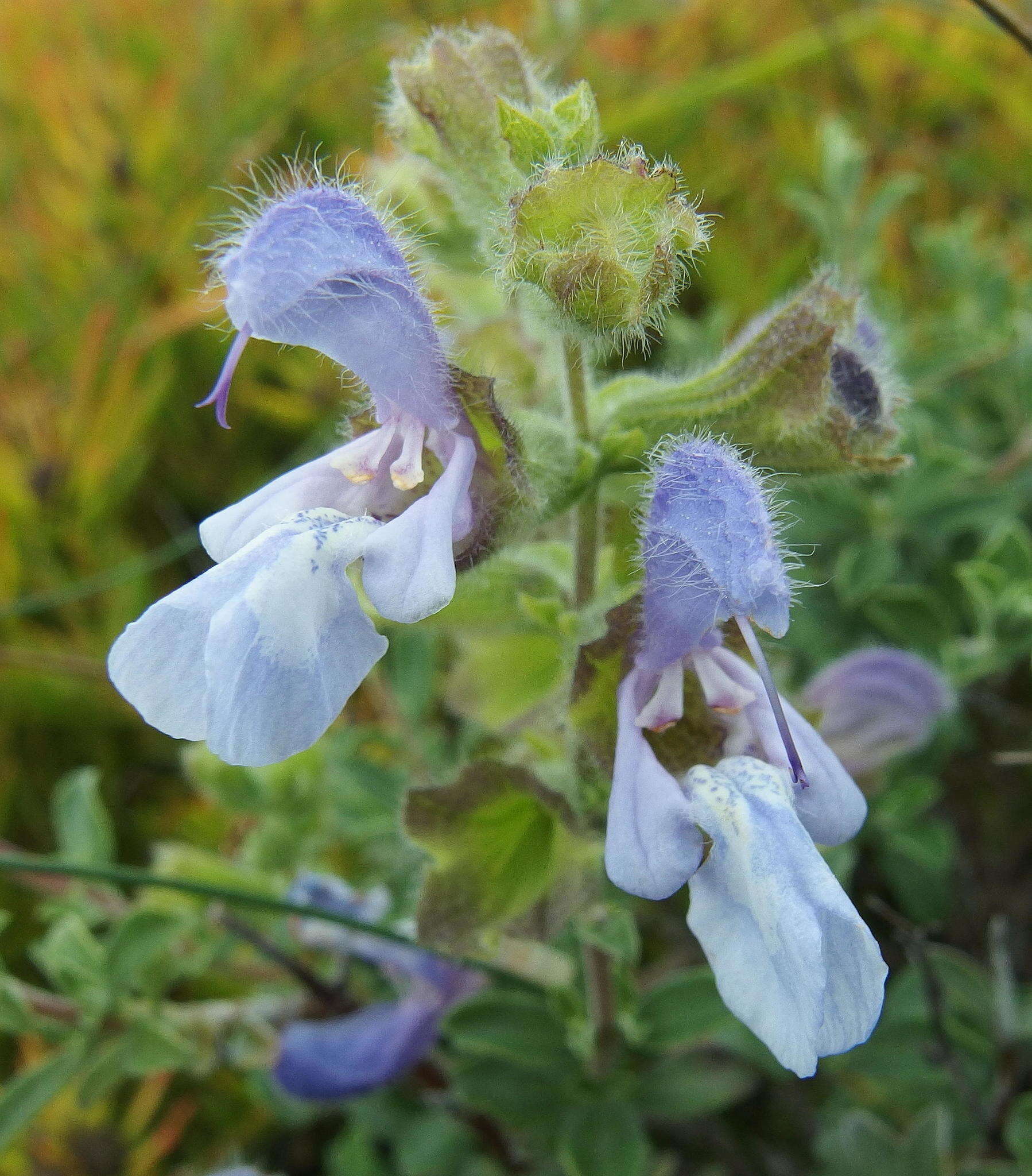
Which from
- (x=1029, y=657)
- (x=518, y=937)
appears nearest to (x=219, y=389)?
(x=518, y=937)

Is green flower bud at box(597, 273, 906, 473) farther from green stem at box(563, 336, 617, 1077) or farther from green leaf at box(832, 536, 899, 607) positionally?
green leaf at box(832, 536, 899, 607)

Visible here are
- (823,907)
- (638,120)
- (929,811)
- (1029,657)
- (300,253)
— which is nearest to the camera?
(823,907)

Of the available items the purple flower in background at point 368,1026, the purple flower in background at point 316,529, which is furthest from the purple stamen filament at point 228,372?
the purple flower in background at point 368,1026

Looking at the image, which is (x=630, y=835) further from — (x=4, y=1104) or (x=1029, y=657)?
(x=1029, y=657)

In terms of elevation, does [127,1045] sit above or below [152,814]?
above

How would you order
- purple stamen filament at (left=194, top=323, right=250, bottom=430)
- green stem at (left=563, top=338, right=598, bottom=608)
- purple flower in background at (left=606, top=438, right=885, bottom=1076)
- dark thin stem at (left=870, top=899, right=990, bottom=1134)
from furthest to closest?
dark thin stem at (left=870, top=899, right=990, bottom=1134), green stem at (left=563, top=338, right=598, bottom=608), purple stamen filament at (left=194, top=323, right=250, bottom=430), purple flower in background at (left=606, top=438, right=885, bottom=1076)

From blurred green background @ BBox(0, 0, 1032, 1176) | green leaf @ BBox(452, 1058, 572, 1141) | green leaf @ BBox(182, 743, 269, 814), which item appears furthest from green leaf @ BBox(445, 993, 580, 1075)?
green leaf @ BBox(182, 743, 269, 814)
